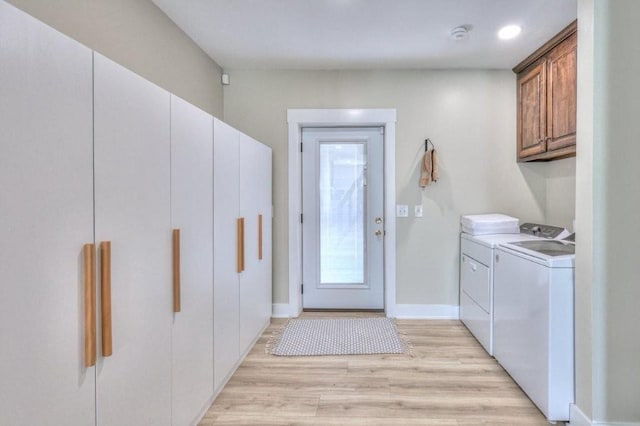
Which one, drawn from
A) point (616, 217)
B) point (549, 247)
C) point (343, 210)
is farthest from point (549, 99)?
point (343, 210)

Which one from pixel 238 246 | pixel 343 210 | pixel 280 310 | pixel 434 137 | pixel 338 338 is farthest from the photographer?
pixel 343 210

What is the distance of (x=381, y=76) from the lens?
140 inches

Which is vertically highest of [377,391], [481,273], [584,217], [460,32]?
[460,32]

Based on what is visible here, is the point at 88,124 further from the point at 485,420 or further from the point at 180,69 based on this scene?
the point at 485,420

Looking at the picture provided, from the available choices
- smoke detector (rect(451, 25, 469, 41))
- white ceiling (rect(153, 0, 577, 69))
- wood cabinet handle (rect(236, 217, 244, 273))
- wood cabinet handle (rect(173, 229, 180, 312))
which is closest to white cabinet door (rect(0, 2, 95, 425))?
wood cabinet handle (rect(173, 229, 180, 312))

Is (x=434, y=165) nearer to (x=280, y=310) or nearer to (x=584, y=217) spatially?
(x=584, y=217)

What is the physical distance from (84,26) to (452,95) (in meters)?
3.04

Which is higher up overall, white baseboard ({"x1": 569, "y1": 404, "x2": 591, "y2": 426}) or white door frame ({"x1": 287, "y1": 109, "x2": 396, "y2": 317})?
white door frame ({"x1": 287, "y1": 109, "x2": 396, "y2": 317})

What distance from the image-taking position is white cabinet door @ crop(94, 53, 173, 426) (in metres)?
1.19

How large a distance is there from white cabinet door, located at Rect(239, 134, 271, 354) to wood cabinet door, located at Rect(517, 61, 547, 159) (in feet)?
7.85

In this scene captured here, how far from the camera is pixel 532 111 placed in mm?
3182

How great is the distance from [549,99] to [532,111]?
28cm

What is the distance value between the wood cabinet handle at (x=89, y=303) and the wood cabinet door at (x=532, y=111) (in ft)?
10.7

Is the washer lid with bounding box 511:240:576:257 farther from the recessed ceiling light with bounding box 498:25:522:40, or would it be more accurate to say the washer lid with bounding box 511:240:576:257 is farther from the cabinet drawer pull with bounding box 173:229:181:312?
the cabinet drawer pull with bounding box 173:229:181:312
